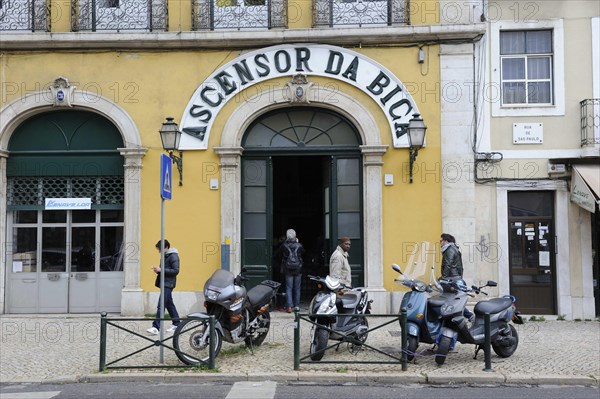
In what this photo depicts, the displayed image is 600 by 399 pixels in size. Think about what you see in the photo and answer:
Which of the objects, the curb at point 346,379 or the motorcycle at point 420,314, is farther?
the motorcycle at point 420,314

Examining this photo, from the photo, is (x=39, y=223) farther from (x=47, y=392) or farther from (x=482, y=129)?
(x=482, y=129)

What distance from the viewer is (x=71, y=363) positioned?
8.67 m

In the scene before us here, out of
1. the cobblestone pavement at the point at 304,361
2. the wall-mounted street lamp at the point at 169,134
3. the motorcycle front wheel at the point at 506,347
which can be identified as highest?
the wall-mounted street lamp at the point at 169,134

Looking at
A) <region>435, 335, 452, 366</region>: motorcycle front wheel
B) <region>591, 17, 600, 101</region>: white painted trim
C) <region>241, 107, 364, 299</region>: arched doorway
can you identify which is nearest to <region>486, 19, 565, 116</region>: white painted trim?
<region>591, 17, 600, 101</region>: white painted trim

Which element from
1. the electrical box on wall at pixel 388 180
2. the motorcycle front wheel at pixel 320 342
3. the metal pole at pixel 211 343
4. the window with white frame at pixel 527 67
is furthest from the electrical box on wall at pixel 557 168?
the metal pole at pixel 211 343

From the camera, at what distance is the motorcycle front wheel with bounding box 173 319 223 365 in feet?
26.7

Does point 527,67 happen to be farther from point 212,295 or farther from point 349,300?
point 212,295

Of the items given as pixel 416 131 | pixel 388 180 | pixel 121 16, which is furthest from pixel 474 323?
pixel 121 16

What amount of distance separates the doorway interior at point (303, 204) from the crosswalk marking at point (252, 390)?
8.19 metres

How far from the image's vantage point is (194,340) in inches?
327

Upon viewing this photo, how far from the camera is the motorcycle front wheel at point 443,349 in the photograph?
8.29 m

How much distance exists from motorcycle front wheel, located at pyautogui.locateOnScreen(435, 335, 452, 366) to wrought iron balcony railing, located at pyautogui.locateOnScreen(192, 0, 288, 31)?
7364 millimetres

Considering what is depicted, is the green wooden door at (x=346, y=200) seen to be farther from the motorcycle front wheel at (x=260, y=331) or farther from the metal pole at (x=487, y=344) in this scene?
the metal pole at (x=487, y=344)

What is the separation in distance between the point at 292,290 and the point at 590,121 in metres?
6.76
